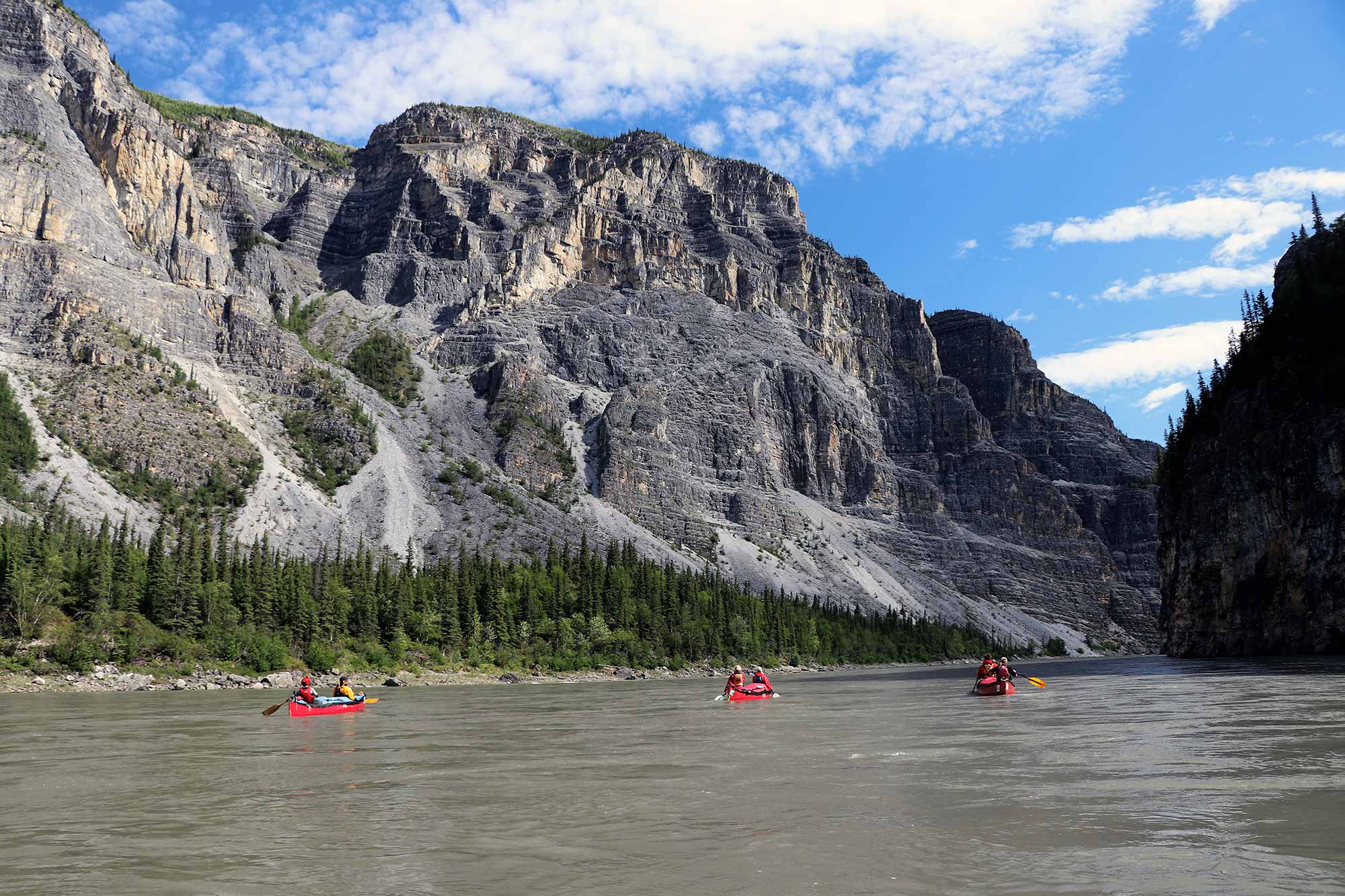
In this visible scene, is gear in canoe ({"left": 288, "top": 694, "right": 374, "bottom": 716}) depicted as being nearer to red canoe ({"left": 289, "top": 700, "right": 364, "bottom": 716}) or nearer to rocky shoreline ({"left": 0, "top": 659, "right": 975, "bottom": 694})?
red canoe ({"left": 289, "top": 700, "right": 364, "bottom": 716})

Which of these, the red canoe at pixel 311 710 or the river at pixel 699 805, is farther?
the red canoe at pixel 311 710

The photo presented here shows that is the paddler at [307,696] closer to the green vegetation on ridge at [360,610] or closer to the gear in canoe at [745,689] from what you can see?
the gear in canoe at [745,689]

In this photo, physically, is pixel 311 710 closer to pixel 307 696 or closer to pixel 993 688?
pixel 307 696

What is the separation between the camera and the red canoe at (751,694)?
216 ft

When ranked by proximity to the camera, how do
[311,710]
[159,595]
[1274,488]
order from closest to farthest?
1. [311,710]
2. [1274,488]
3. [159,595]

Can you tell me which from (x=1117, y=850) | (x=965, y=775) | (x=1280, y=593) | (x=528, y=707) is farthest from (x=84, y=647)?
(x=1280, y=593)

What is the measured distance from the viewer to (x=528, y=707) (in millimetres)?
62906

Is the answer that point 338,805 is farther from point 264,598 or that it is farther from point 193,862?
point 264,598

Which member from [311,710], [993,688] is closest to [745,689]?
[993,688]

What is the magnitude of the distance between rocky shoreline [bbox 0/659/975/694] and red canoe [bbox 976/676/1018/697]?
183 feet

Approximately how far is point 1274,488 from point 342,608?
4118 inches

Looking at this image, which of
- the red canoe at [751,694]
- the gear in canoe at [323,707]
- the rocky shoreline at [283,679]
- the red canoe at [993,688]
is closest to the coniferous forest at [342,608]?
the rocky shoreline at [283,679]

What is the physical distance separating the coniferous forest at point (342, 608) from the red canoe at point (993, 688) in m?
71.1

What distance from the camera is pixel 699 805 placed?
2233 cm
